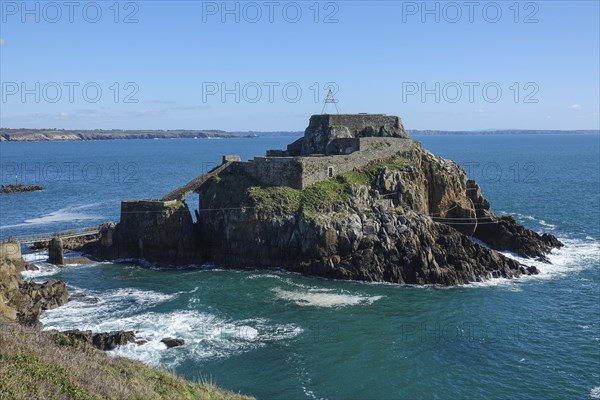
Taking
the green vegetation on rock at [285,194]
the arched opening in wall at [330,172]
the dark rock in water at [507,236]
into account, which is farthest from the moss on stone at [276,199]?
the dark rock in water at [507,236]

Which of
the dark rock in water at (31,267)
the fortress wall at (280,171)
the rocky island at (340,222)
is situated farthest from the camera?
the fortress wall at (280,171)

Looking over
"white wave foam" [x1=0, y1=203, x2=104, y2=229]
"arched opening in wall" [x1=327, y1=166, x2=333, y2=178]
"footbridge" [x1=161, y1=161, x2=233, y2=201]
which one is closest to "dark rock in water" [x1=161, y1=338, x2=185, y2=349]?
"footbridge" [x1=161, y1=161, x2=233, y2=201]

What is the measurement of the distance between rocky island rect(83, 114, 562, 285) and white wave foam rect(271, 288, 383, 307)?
164 inches

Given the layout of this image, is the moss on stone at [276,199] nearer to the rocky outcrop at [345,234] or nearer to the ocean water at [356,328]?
the rocky outcrop at [345,234]

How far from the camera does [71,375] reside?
15.2 m

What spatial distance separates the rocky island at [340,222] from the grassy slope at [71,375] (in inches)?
1108

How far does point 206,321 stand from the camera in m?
37.1

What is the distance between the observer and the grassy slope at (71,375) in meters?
13.7

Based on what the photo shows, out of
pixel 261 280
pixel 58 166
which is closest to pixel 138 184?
pixel 58 166

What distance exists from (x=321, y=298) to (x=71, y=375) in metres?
27.3

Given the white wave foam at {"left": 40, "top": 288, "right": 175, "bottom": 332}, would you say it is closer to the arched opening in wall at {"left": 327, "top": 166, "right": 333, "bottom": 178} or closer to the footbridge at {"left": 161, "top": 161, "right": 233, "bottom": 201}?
the footbridge at {"left": 161, "top": 161, "right": 233, "bottom": 201}

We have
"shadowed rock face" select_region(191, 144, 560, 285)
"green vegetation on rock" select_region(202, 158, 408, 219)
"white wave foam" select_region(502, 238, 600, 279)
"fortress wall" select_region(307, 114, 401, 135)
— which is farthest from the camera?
"fortress wall" select_region(307, 114, 401, 135)

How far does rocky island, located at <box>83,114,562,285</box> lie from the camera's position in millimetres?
47594

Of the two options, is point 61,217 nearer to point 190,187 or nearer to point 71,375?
point 190,187
